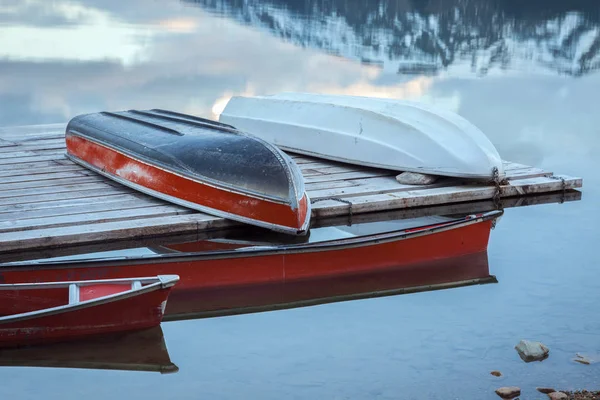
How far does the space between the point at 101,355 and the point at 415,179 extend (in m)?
3.95

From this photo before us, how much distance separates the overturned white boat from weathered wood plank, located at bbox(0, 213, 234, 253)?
6.68 feet

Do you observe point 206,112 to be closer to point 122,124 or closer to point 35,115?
point 35,115

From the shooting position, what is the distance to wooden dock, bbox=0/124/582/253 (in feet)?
24.0

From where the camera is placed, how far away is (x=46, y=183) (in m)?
8.58

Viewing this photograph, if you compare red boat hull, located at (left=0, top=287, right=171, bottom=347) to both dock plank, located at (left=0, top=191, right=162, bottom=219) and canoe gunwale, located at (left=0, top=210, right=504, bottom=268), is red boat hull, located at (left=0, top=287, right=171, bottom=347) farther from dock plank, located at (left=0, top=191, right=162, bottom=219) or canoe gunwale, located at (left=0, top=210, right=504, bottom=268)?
dock plank, located at (left=0, top=191, right=162, bottom=219)

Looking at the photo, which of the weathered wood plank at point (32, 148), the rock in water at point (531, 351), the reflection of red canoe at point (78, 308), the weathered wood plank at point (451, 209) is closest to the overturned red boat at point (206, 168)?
the weathered wood plank at point (451, 209)

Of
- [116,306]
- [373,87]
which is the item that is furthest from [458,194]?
[373,87]

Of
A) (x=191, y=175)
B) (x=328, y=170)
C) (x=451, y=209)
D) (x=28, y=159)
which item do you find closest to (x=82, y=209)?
(x=191, y=175)

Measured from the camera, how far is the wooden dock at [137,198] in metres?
7.30

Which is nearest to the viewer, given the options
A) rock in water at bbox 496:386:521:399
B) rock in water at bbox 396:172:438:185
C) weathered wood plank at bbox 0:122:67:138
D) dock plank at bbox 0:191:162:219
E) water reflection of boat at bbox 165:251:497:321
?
rock in water at bbox 496:386:521:399

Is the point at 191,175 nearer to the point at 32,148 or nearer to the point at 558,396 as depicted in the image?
the point at 32,148

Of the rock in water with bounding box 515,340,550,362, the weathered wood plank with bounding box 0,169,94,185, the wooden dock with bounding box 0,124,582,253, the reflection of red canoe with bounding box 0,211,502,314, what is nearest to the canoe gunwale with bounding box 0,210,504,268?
the reflection of red canoe with bounding box 0,211,502,314

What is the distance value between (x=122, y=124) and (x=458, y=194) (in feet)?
9.80

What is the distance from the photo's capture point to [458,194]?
28.3ft
